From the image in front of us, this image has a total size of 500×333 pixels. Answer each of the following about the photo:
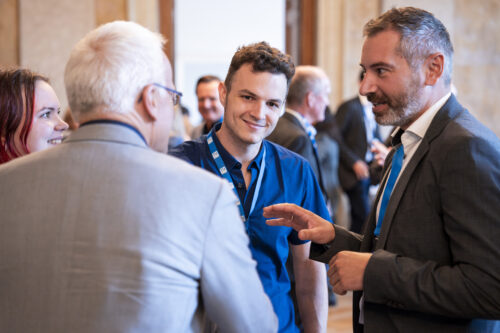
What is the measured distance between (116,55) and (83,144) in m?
0.23

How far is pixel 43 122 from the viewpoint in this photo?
217 cm

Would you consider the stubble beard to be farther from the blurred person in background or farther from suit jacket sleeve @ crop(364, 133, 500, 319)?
the blurred person in background

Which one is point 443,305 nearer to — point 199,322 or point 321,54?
point 199,322

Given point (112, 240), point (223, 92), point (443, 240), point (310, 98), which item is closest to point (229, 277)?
point (112, 240)

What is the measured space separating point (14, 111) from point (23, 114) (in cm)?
4

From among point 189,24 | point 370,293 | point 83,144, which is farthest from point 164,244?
point 189,24

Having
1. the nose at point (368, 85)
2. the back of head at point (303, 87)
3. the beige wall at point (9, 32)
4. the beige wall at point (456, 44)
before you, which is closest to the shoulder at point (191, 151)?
the nose at point (368, 85)

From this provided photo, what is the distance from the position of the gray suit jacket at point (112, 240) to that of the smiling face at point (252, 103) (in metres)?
0.86

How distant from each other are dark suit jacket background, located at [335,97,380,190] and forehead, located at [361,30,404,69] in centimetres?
378

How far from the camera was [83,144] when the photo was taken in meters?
1.18

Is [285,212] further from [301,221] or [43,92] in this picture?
[43,92]

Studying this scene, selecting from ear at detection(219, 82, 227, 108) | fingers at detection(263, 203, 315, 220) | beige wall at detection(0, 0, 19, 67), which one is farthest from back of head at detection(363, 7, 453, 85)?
beige wall at detection(0, 0, 19, 67)

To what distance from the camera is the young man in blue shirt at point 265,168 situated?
1.94 m

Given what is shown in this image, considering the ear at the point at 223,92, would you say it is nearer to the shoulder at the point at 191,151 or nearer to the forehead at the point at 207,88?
the shoulder at the point at 191,151
